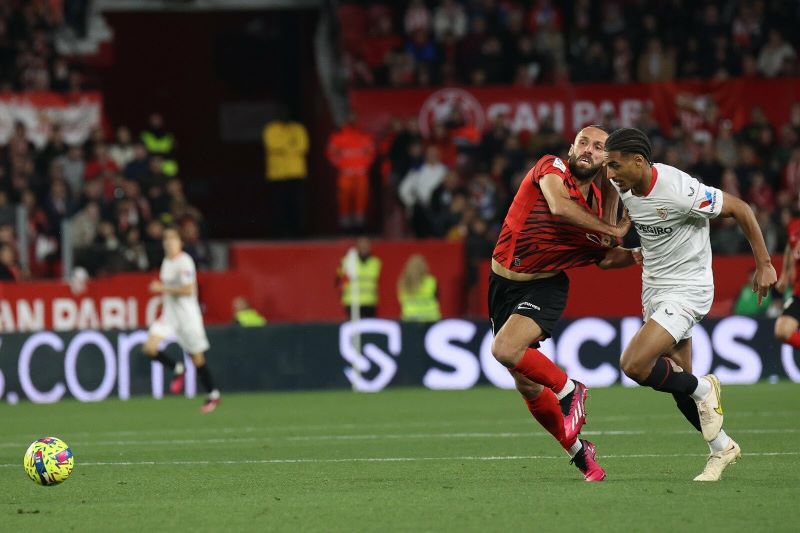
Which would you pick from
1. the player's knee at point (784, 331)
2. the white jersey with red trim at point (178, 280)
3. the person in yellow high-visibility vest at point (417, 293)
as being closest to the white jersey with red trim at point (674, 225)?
the player's knee at point (784, 331)

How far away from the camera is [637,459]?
1042 cm

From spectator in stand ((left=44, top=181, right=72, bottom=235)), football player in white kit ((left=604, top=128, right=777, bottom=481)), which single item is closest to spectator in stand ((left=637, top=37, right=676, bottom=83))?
spectator in stand ((left=44, top=181, right=72, bottom=235))

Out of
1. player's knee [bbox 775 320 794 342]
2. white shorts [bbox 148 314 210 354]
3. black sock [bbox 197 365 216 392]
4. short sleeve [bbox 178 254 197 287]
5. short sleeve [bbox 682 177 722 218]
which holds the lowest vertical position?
black sock [bbox 197 365 216 392]

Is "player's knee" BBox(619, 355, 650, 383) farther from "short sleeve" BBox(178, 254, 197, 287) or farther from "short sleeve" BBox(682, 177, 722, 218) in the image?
"short sleeve" BBox(178, 254, 197, 287)

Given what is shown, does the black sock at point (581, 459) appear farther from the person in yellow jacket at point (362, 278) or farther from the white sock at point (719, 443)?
the person in yellow jacket at point (362, 278)

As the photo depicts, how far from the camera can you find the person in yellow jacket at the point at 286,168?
23531 millimetres

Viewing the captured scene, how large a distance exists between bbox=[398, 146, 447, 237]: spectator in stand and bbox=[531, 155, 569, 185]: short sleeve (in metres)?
13.0

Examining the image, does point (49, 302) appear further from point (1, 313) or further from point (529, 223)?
point (529, 223)

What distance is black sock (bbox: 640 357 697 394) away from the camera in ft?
29.3

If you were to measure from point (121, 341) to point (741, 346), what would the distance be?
24.4 feet

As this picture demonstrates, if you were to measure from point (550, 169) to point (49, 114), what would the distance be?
1546 centimetres

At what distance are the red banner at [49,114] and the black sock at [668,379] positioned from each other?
15.6 m

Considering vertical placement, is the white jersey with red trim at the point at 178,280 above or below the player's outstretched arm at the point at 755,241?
below

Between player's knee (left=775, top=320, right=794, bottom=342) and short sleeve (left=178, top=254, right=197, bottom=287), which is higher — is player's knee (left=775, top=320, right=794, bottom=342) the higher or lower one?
the lower one
